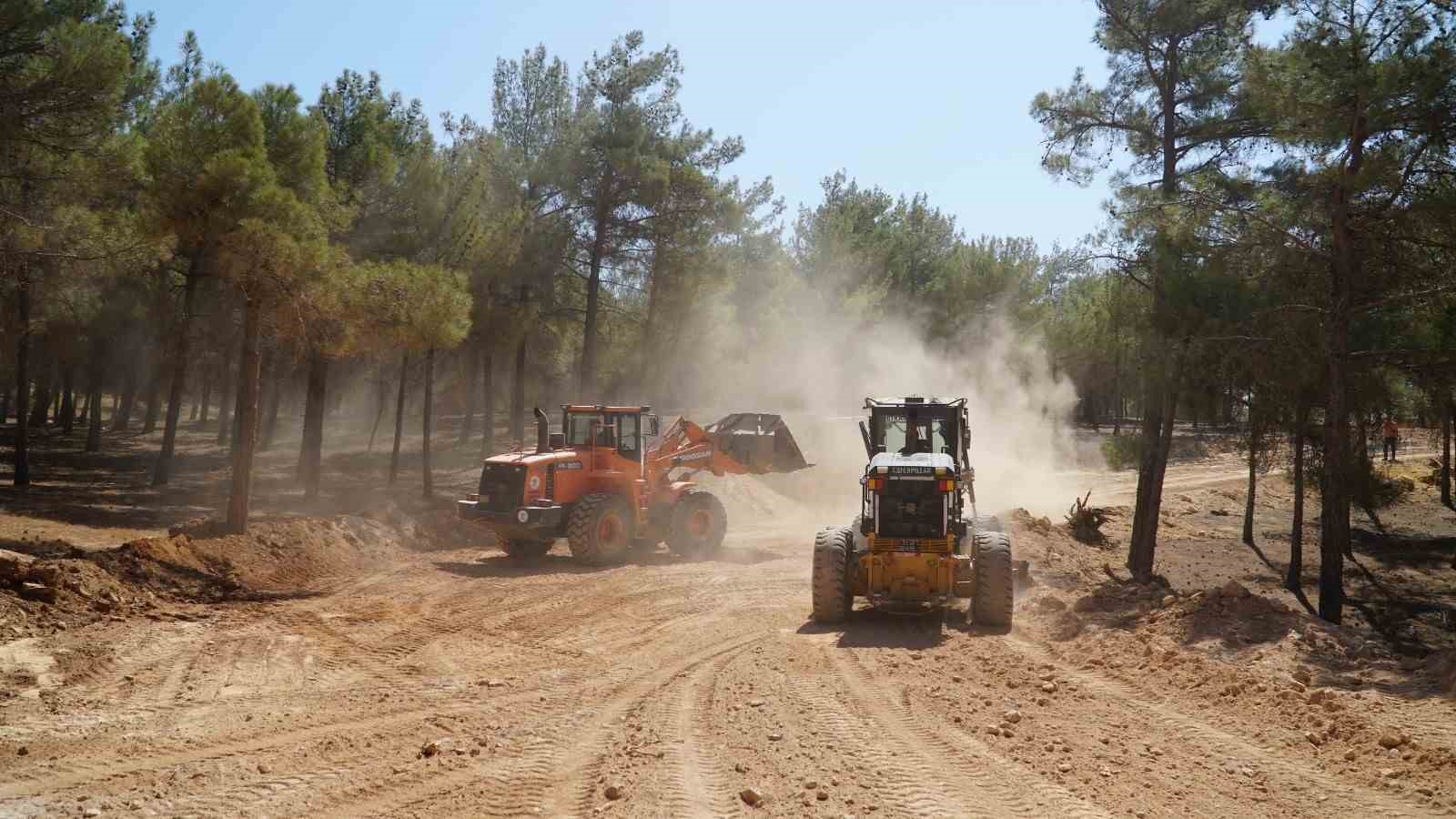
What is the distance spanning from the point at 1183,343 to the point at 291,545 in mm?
15318

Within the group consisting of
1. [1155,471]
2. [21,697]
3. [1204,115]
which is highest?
[1204,115]

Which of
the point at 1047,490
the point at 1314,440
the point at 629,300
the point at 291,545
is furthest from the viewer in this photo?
the point at 1047,490

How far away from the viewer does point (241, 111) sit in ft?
51.0

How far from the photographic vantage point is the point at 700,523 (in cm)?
1975

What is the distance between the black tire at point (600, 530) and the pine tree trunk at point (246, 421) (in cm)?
547

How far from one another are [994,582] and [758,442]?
29.9 feet

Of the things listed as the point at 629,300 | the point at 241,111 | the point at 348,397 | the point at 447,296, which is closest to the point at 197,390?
the point at 348,397

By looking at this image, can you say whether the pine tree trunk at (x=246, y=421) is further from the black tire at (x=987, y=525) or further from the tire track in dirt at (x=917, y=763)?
the black tire at (x=987, y=525)

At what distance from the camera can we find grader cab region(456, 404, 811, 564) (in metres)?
17.4

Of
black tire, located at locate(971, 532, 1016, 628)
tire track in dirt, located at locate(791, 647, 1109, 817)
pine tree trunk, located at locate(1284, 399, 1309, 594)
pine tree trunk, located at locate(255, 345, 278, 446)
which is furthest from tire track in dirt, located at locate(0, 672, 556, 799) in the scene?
pine tree trunk, located at locate(255, 345, 278, 446)

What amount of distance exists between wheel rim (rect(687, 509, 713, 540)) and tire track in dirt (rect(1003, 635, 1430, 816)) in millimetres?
9646

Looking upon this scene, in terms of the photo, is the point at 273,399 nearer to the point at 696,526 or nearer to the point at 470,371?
the point at 470,371

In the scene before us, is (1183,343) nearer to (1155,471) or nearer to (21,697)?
(1155,471)

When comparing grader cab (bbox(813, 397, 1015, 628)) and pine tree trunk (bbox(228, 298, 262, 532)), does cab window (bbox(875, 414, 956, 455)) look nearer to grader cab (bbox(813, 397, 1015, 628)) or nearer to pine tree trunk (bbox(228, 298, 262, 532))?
grader cab (bbox(813, 397, 1015, 628))
